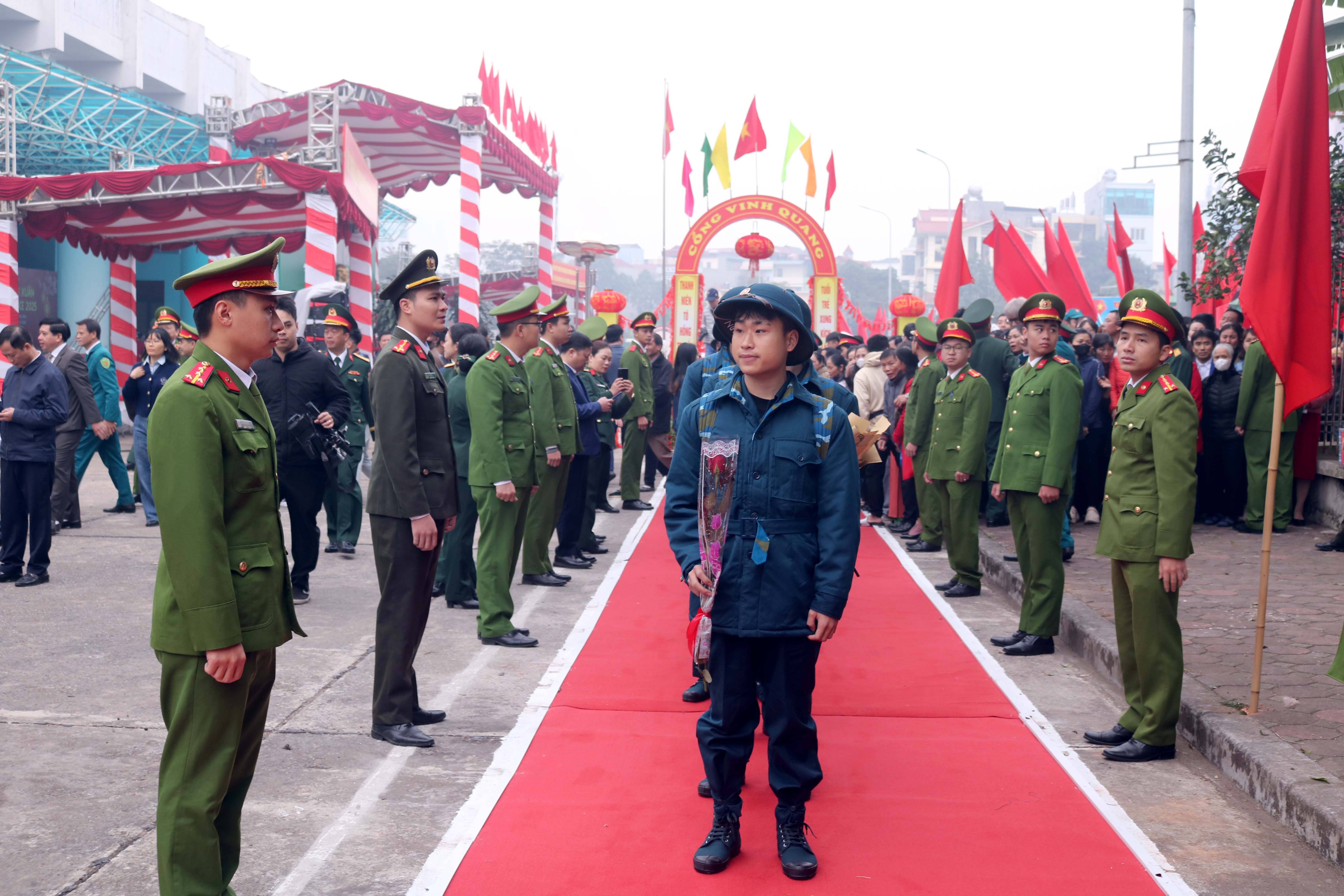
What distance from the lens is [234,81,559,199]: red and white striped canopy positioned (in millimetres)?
19359

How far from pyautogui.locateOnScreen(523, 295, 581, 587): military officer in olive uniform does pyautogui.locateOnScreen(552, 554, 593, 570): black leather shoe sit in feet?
1.86

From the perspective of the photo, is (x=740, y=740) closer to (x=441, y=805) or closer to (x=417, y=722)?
(x=441, y=805)

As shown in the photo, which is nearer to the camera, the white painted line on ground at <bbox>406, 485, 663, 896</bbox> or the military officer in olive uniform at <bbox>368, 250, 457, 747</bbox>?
the white painted line on ground at <bbox>406, 485, 663, 896</bbox>

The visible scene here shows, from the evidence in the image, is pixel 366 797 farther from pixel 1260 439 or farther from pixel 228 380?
pixel 1260 439

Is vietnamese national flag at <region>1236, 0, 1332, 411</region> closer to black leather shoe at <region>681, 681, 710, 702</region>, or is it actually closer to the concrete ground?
the concrete ground

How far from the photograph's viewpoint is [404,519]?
490 cm

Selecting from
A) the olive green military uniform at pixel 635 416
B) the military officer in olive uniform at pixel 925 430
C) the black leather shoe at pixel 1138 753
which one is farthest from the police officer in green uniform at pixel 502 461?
the olive green military uniform at pixel 635 416

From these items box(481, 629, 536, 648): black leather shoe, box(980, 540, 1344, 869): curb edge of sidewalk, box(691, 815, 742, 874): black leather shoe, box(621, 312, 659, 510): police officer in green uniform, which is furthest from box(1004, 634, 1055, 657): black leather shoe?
box(621, 312, 659, 510): police officer in green uniform

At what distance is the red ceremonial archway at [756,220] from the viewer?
2725 centimetres

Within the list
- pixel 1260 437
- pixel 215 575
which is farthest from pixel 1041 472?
pixel 1260 437

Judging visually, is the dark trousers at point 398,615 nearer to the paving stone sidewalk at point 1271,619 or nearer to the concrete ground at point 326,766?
the concrete ground at point 326,766

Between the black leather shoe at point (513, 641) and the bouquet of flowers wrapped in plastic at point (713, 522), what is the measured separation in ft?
9.77

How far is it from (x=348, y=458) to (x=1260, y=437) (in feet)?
26.6

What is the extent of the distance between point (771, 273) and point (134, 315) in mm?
143911
